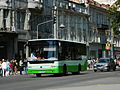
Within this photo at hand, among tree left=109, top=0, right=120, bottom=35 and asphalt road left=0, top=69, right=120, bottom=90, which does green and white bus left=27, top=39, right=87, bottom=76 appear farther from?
tree left=109, top=0, right=120, bottom=35

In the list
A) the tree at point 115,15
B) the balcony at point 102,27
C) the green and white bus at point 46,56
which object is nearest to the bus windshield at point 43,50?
the green and white bus at point 46,56

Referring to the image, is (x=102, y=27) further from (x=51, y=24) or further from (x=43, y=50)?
(x=43, y=50)

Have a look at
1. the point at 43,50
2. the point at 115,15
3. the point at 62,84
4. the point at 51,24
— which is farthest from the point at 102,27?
the point at 62,84

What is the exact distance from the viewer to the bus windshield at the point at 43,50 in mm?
30688

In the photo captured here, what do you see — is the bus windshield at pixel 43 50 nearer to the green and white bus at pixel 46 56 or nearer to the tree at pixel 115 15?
the green and white bus at pixel 46 56

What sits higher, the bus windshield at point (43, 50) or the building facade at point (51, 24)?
the building facade at point (51, 24)

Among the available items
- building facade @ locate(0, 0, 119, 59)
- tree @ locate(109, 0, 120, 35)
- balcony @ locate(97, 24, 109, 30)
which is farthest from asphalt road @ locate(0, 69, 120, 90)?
balcony @ locate(97, 24, 109, 30)

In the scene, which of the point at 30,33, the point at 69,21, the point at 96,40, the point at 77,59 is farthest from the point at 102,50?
the point at 77,59

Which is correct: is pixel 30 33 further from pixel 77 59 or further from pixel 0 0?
pixel 77 59

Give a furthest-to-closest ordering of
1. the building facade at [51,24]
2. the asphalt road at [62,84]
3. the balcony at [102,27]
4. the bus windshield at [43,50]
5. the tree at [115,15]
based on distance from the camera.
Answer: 1. the balcony at [102,27]
2. the building facade at [51,24]
3. the tree at [115,15]
4. the bus windshield at [43,50]
5. the asphalt road at [62,84]

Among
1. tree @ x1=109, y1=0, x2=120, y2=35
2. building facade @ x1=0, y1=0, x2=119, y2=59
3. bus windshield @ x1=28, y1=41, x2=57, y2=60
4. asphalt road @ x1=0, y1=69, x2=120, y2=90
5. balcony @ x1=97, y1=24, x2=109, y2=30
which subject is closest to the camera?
asphalt road @ x1=0, y1=69, x2=120, y2=90

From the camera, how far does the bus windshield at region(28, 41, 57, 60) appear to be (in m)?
30.7

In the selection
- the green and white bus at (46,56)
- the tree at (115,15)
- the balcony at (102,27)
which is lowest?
the green and white bus at (46,56)

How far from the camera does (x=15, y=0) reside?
54.4 metres
